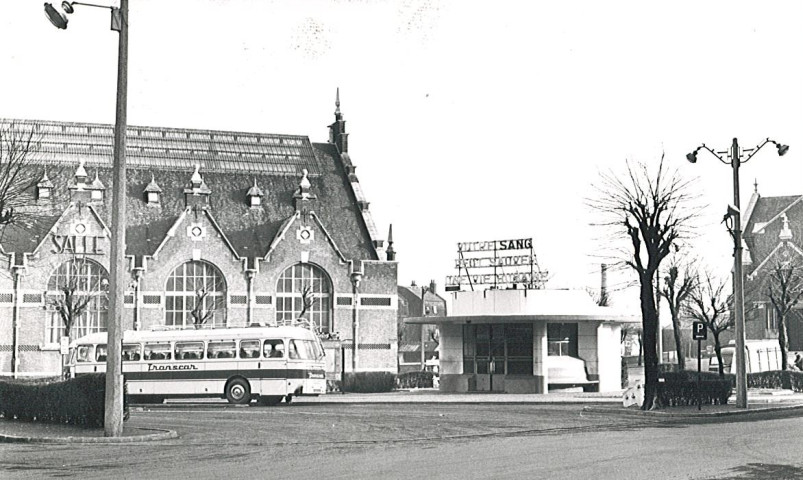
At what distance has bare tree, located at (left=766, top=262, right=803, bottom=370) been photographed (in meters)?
56.7

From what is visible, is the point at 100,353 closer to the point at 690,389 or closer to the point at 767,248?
the point at 690,389

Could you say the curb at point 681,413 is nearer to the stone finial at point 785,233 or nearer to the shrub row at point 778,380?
the shrub row at point 778,380

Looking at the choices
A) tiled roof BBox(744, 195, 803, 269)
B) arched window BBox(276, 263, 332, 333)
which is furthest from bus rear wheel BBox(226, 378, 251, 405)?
tiled roof BBox(744, 195, 803, 269)

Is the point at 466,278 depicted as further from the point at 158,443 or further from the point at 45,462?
the point at 45,462

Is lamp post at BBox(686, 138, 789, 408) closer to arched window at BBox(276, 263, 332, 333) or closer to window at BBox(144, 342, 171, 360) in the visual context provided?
window at BBox(144, 342, 171, 360)

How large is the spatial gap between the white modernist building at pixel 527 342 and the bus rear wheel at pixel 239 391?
12886 millimetres

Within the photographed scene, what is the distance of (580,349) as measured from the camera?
2009 inches

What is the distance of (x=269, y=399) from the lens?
40312mm

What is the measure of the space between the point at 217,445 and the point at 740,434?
1060 cm

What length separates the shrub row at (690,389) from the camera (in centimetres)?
3241

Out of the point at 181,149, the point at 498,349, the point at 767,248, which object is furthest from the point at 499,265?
the point at 767,248

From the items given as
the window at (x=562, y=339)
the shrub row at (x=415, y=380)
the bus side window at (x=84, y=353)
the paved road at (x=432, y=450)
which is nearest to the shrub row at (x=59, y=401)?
the paved road at (x=432, y=450)

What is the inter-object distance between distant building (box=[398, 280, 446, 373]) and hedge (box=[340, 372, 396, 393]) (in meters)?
58.4

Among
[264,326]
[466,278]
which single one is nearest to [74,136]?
[466,278]
